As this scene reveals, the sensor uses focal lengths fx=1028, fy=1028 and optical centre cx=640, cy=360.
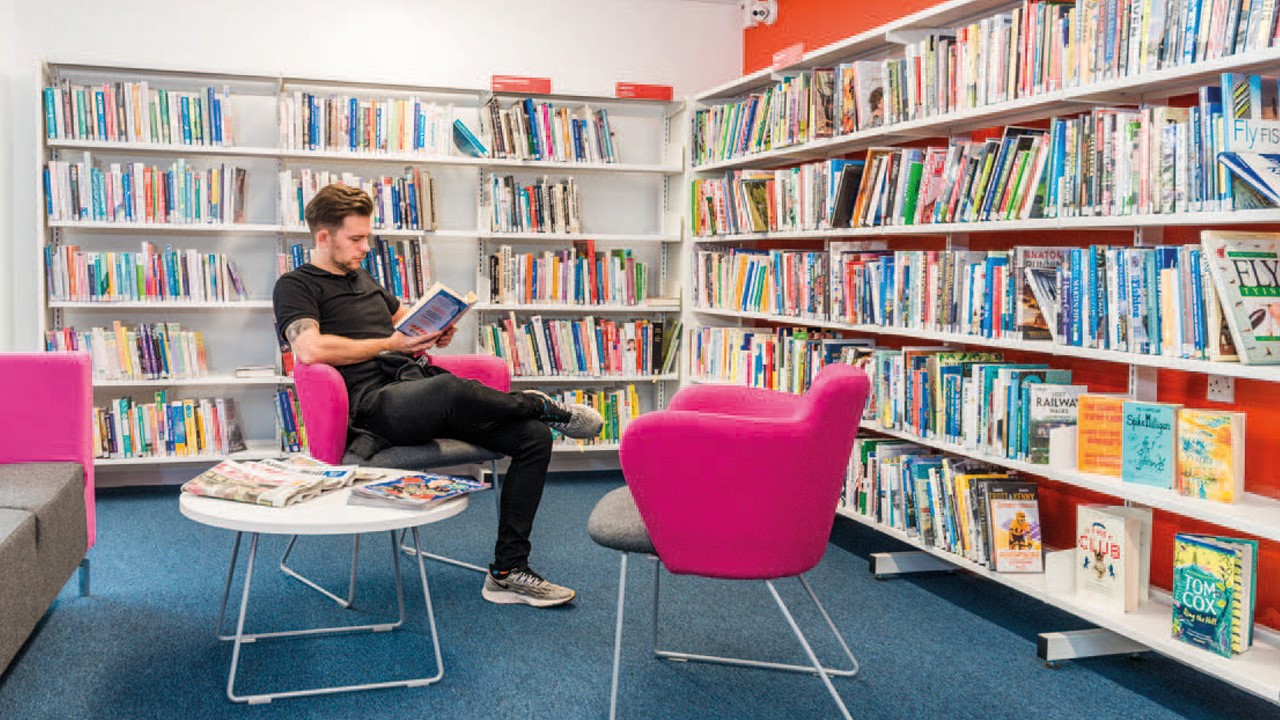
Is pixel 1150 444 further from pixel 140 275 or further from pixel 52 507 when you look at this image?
pixel 140 275

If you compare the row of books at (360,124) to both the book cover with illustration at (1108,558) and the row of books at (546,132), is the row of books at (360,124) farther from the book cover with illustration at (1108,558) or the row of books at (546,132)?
the book cover with illustration at (1108,558)

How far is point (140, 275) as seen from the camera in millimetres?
4688

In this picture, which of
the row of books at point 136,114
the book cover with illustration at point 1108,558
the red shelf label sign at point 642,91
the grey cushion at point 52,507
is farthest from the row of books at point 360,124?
the book cover with illustration at point 1108,558

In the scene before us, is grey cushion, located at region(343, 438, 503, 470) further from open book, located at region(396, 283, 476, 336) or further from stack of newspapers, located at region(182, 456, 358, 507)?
stack of newspapers, located at region(182, 456, 358, 507)

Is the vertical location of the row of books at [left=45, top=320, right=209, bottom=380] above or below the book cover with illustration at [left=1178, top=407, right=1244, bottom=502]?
above

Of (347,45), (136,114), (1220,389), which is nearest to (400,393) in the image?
(136,114)

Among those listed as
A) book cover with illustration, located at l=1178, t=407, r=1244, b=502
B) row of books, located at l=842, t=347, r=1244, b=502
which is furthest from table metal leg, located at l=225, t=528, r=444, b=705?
book cover with illustration, located at l=1178, t=407, r=1244, b=502

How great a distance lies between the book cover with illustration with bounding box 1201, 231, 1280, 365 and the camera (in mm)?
2383

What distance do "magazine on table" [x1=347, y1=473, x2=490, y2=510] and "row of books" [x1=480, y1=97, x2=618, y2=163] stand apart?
2.84 meters

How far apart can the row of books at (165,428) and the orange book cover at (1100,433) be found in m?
3.71

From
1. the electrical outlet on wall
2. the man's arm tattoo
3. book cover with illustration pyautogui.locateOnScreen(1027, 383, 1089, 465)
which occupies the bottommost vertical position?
book cover with illustration pyautogui.locateOnScreen(1027, 383, 1089, 465)

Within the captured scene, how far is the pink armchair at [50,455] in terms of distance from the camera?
8.93ft

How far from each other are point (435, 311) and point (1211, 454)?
92.1 inches

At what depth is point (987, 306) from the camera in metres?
3.19
